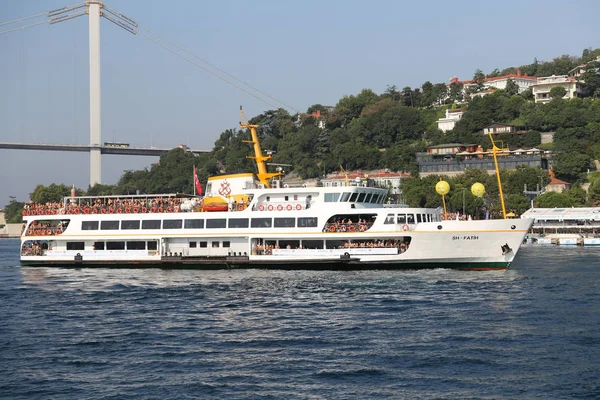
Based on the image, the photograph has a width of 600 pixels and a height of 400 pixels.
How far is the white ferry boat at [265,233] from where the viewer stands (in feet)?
124

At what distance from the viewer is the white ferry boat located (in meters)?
37.7

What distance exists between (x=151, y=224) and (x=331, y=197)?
10.5 m

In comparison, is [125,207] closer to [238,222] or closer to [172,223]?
[172,223]

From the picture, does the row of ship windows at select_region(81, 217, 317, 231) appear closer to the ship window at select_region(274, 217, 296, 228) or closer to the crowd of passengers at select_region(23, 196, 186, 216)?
the ship window at select_region(274, 217, 296, 228)

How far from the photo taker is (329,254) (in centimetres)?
3919

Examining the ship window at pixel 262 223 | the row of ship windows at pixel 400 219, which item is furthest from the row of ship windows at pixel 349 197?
the ship window at pixel 262 223

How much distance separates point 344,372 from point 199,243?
24.2 meters

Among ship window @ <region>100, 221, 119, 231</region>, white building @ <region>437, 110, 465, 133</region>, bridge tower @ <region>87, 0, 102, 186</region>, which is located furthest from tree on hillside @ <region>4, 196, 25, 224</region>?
ship window @ <region>100, 221, 119, 231</region>

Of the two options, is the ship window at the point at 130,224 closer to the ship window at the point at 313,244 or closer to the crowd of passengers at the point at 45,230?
the crowd of passengers at the point at 45,230

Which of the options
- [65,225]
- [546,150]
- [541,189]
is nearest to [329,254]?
[65,225]

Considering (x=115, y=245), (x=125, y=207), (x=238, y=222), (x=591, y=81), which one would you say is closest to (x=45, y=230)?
(x=115, y=245)

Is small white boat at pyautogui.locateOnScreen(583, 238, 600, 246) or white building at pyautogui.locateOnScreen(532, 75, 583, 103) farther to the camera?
white building at pyautogui.locateOnScreen(532, 75, 583, 103)

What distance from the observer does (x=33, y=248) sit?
149 feet

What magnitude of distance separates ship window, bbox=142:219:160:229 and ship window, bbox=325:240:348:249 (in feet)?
32.2
